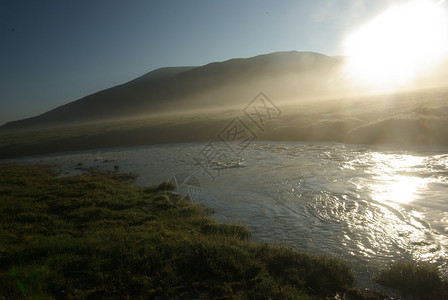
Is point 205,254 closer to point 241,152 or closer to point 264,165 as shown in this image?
point 264,165

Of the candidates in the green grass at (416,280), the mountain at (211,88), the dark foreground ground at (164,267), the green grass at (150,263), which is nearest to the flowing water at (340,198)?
the green grass at (416,280)

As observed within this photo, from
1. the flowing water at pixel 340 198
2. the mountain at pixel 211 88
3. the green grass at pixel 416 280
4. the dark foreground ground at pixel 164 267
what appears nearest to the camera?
the dark foreground ground at pixel 164 267

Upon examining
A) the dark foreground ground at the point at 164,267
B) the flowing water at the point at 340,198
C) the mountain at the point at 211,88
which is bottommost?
the flowing water at the point at 340,198

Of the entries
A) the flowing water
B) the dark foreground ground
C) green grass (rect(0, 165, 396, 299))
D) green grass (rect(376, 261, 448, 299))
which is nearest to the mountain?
the flowing water

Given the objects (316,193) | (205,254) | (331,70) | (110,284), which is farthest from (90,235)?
(331,70)

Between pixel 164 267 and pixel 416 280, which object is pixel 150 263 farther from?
pixel 416 280

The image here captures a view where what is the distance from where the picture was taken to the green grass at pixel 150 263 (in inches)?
271

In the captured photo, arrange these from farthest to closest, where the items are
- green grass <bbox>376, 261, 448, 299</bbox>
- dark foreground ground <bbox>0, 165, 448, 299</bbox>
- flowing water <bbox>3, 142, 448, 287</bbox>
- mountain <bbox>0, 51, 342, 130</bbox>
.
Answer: mountain <bbox>0, 51, 342, 130</bbox>, flowing water <bbox>3, 142, 448, 287</bbox>, green grass <bbox>376, 261, 448, 299</bbox>, dark foreground ground <bbox>0, 165, 448, 299</bbox>

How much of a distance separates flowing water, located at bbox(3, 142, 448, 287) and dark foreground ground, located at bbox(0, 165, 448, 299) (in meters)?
1.20

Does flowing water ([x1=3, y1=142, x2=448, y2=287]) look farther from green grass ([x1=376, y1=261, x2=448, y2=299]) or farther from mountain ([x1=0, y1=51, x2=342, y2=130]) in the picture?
mountain ([x1=0, y1=51, x2=342, y2=130])

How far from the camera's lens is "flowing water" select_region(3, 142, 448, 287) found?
9992mm

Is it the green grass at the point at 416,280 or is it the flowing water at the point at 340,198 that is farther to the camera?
the flowing water at the point at 340,198

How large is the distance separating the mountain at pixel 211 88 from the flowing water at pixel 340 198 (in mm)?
100034

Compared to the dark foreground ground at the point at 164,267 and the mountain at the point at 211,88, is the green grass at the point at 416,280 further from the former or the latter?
the mountain at the point at 211,88
